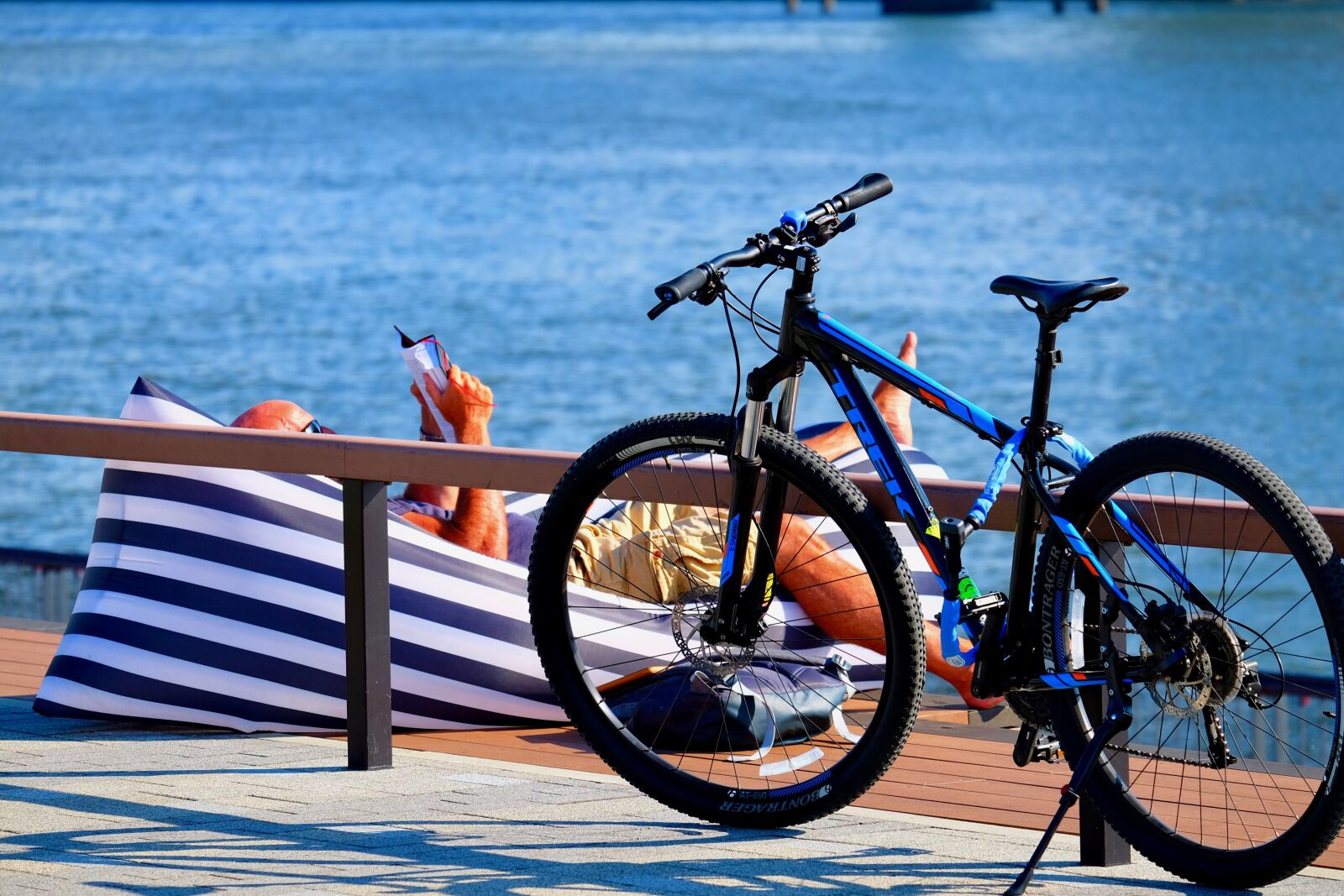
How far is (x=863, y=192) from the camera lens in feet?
Result: 13.2

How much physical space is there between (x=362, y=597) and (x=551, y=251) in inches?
1521

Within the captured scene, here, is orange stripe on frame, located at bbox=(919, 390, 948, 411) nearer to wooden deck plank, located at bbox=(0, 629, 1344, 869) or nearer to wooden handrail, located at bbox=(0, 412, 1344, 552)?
wooden handrail, located at bbox=(0, 412, 1344, 552)

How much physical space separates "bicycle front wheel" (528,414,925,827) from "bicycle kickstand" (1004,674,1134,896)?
38cm

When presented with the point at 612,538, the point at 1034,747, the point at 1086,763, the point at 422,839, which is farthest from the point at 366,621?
the point at 1086,763

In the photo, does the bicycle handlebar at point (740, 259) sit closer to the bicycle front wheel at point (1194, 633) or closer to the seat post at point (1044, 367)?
the seat post at point (1044, 367)

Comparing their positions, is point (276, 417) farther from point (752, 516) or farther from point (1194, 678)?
point (1194, 678)

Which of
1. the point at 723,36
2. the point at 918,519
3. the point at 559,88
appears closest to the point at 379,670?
the point at 918,519

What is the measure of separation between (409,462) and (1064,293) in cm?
168

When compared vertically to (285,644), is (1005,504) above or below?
above

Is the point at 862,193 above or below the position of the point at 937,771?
above

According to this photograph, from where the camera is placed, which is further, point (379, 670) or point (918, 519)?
point (379, 670)

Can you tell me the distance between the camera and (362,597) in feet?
14.8

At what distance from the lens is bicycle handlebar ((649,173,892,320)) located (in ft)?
11.8

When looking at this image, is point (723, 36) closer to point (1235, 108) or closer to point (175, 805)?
point (1235, 108)
